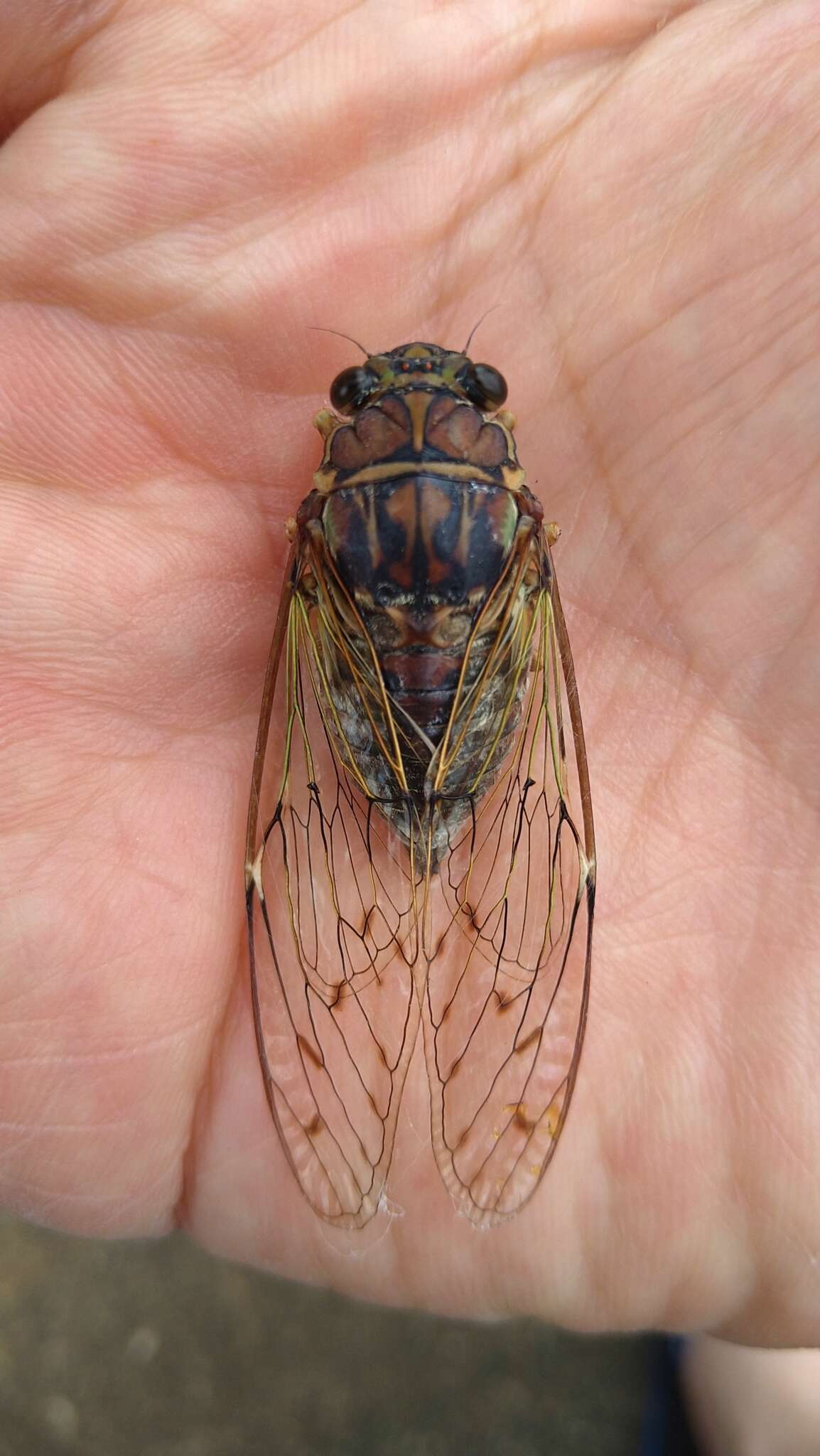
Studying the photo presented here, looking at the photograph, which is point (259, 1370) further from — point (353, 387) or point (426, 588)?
point (353, 387)

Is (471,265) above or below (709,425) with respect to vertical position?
above

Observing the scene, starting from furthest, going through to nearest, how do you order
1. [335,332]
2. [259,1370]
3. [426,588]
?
[259,1370] → [335,332] → [426,588]

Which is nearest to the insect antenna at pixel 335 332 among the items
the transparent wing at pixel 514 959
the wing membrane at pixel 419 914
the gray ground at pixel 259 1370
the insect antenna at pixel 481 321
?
the insect antenna at pixel 481 321

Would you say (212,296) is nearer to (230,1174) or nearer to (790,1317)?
(230,1174)

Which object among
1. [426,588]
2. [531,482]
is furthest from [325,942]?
[531,482]

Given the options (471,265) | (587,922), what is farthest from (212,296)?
(587,922)

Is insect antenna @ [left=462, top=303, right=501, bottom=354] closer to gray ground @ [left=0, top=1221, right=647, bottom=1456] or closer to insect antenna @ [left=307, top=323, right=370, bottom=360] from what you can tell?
insect antenna @ [left=307, top=323, right=370, bottom=360]

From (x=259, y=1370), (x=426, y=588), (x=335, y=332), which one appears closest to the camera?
(x=426, y=588)
